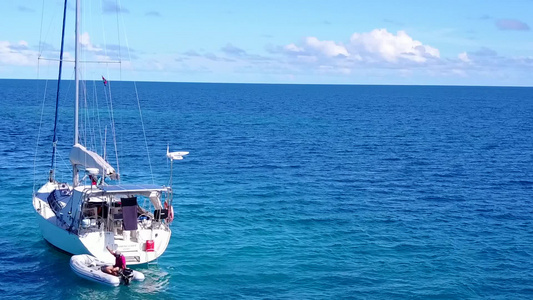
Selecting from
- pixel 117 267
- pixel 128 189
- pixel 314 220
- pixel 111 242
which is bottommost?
pixel 117 267

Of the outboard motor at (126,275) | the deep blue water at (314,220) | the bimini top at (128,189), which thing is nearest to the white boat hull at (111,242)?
the deep blue water at (314,220)

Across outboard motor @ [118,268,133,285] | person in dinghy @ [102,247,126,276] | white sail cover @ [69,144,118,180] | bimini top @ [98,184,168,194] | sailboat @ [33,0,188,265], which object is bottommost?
outboard motor @ [118,268,133,285]

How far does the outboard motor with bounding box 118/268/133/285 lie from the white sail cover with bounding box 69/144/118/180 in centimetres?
725

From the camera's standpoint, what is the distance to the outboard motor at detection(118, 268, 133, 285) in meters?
30.8

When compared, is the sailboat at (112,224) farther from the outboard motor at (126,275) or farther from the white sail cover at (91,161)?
the outboard motor at (126,275)

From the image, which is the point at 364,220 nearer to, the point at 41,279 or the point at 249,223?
the point at 249,223

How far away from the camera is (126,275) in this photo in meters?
30.9

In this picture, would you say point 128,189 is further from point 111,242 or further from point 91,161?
point 91,161

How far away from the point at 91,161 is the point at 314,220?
16.6 m

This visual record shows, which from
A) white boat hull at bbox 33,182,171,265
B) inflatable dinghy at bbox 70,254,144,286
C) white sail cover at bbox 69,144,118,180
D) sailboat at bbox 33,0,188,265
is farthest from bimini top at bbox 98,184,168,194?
inflatable dinghy at bbox 70,254,144,286

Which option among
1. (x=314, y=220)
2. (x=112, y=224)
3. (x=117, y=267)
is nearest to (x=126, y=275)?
(x=117, y=267)

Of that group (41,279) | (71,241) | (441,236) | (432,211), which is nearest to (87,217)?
(71,241)

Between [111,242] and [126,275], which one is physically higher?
[111,242]

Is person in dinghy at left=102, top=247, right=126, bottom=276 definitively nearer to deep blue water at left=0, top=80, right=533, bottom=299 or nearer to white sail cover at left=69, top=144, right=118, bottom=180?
deep blue water at left=0, top=80, right=533, bottom=299
